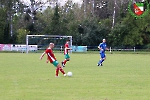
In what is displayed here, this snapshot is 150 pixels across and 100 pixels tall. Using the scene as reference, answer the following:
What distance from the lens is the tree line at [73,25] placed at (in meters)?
71.0

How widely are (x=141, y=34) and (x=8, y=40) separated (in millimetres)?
24039

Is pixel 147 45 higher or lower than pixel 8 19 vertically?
lower

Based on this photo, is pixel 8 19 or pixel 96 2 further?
pixel 96 2

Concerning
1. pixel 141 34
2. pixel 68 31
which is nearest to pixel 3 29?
pixel 68 31

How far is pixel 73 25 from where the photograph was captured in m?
74.4

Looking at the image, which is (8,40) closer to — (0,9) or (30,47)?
(0,9)

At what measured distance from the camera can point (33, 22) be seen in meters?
77.5

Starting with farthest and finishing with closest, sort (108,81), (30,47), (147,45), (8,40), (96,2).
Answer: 1. (96,2)
2. (8,40)
3. (147,45)
4. (30,47)
5. (108,81)

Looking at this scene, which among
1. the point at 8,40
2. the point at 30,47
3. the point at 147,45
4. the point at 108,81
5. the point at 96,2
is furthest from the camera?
the point at 96,2

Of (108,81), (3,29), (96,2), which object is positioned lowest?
(108,81)

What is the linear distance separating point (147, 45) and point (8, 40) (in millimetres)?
24998

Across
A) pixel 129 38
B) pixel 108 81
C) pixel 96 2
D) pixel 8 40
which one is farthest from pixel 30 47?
pixel 108 81

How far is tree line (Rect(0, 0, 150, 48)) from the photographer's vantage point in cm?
7100

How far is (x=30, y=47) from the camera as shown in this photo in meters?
61.7
